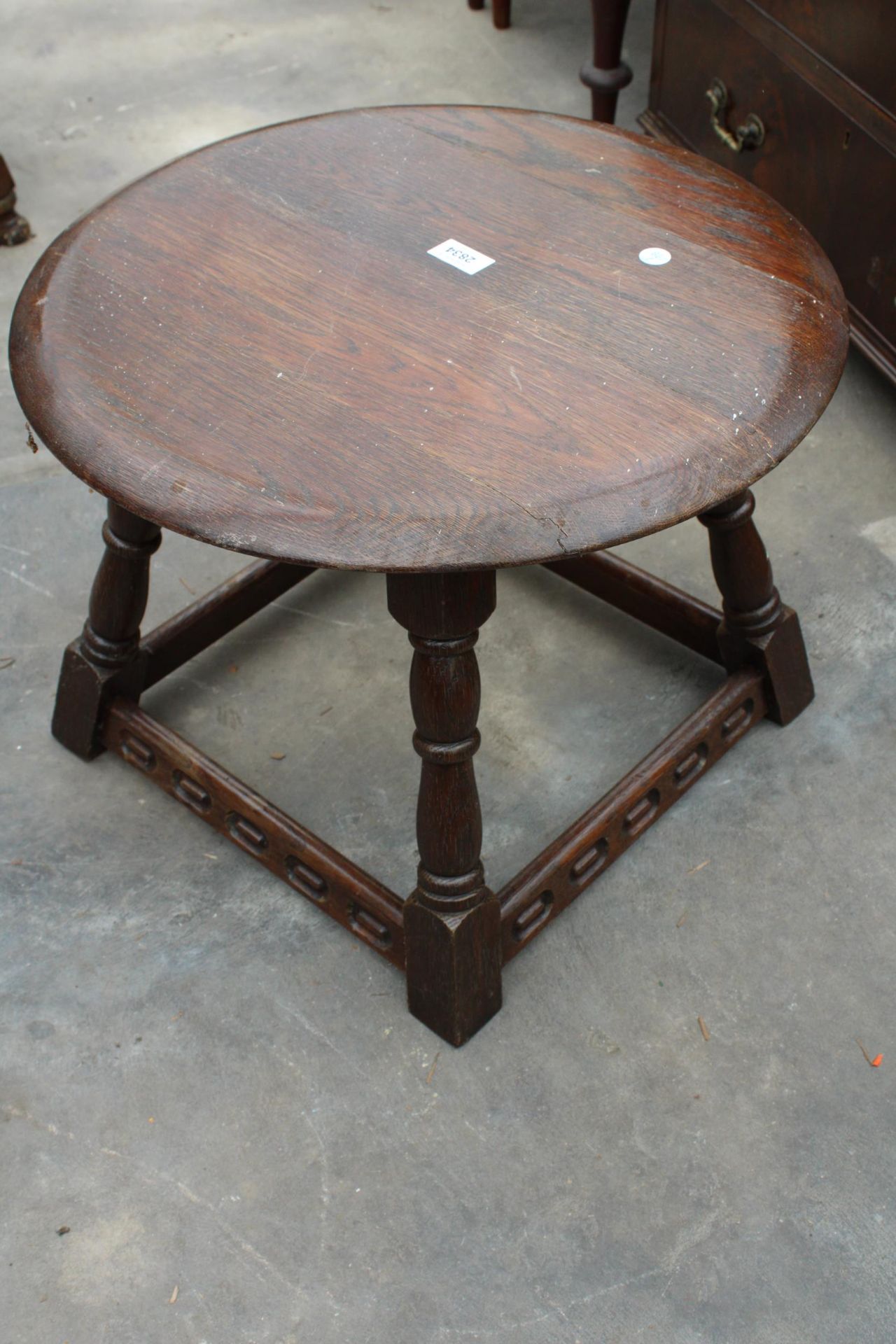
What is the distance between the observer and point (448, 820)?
1.21m

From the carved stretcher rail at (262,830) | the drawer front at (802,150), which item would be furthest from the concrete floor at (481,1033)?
the drawer front at (802,150)

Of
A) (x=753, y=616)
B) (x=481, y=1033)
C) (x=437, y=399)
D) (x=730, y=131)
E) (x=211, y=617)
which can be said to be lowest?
(x=481, y=1033)

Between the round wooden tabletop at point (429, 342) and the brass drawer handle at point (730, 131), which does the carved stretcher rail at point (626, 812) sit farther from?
the brass drawer handle at point (730, 131)

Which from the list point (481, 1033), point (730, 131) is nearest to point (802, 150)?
point (730, 131)

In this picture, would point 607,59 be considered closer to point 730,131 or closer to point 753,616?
point 730,131

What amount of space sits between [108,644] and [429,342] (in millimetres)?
576

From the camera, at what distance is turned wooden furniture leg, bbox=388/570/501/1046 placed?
3.57 ft

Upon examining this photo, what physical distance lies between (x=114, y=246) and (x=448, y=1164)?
3.02 feet

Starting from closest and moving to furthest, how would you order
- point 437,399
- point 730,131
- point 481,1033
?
1. point 437,399
2. point 481,1033
3. point 730,131

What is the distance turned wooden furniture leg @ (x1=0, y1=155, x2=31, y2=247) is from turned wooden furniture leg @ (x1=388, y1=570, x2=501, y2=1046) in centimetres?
170

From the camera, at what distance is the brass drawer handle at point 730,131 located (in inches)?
79.6

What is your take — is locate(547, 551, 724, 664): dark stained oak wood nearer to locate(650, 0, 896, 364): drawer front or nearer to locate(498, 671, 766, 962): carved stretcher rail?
locate(498, 671, 766, 962): carved stretcher rail

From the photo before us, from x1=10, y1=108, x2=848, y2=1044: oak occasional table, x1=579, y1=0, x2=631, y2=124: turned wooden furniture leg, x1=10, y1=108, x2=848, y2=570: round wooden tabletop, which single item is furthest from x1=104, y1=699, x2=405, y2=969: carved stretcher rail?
x1=579, y1=0, x2=631, y2=124: turned wooden furniture leg

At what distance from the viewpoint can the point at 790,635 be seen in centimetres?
153
